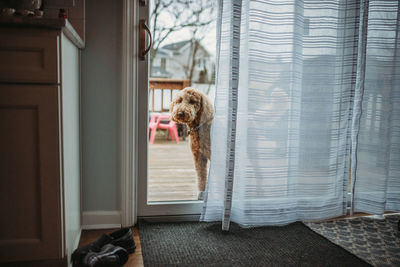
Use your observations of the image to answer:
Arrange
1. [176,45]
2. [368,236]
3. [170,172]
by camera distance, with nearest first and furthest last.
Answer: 1. [368,236]
2. [176,45]
3. [170,172]

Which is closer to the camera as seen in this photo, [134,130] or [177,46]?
[134,130]

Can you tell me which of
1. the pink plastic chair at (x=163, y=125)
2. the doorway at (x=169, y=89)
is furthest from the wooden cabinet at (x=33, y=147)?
the pink plastic chair at (x=163, y=125)

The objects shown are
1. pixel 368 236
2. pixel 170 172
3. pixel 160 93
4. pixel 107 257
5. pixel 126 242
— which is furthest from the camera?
pixel 170 172

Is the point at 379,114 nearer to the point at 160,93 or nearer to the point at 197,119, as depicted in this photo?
the point at 197,119

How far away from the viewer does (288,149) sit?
Result: 6.32 feet

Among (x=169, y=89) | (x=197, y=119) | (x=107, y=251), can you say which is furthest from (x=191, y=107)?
(x=107, y=251)

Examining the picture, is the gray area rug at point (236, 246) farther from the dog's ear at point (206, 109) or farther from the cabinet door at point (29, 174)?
the dog's ear at point (206, 109)

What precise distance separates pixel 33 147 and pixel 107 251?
586mm

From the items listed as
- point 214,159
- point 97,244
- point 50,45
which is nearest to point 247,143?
point 214,159

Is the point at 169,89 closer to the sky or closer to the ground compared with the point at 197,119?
closer to the sky

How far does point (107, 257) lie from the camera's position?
1458 millimetres

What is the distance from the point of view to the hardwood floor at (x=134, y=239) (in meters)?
1.54

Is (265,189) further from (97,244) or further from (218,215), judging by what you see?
(97,244)

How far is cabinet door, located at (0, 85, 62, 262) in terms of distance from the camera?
1.21 m
